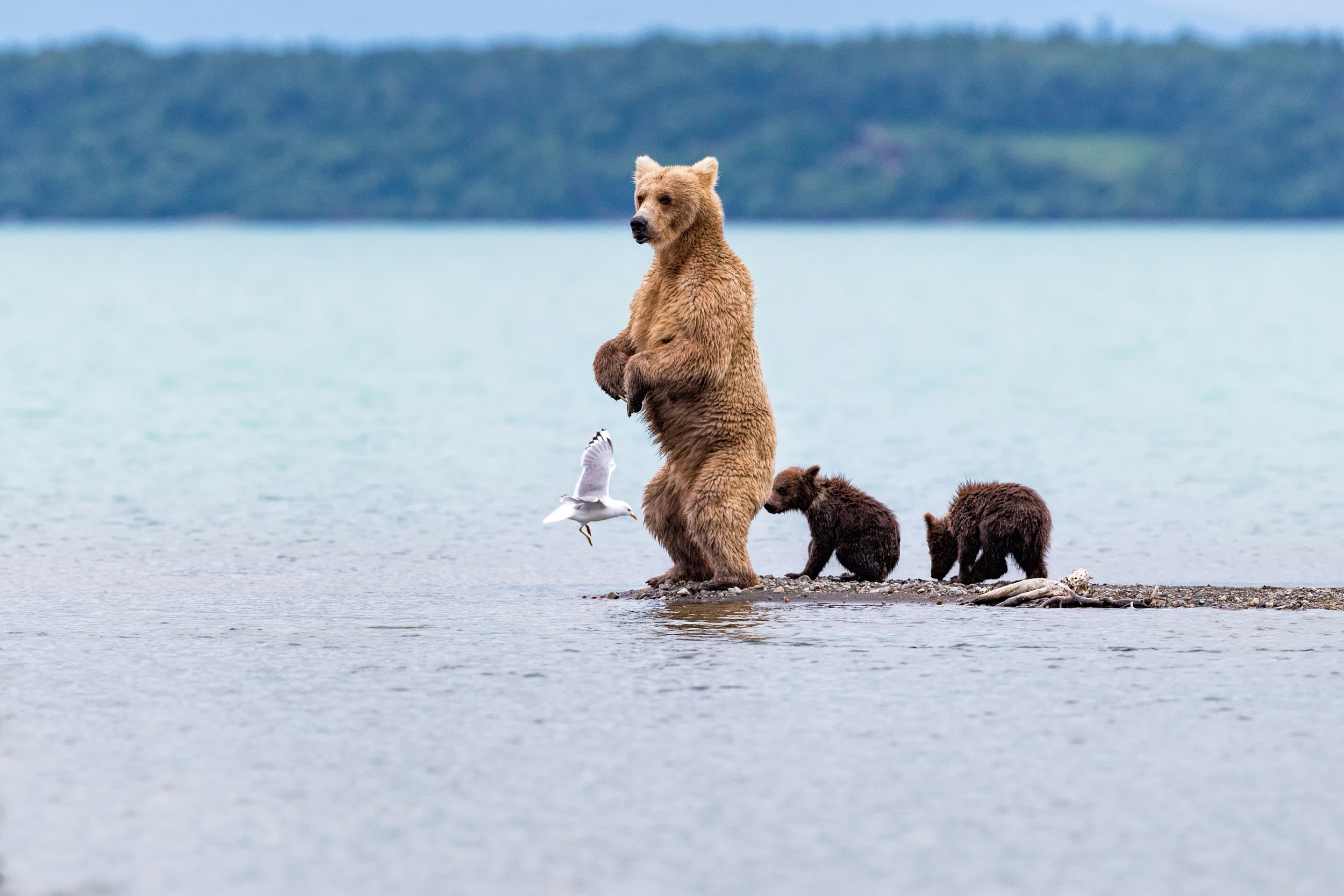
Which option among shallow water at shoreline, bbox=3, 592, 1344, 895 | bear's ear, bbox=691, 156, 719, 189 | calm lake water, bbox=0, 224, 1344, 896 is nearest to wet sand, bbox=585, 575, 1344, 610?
calm lake water, bbox=0, 224, 1344, 896

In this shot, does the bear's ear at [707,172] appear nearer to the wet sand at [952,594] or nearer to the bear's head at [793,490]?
the bear's head at [793,490]

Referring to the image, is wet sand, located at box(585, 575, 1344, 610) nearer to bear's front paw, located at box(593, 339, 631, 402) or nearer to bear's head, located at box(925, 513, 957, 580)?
bear's head, located at box(925, 513, 957, 580)

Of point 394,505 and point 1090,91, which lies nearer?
point 394,505

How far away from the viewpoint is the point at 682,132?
133000 mm

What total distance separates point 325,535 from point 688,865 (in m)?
7.28

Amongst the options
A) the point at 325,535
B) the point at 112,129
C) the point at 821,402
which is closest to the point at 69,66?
the point at 112,129

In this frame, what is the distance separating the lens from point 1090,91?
462 ft

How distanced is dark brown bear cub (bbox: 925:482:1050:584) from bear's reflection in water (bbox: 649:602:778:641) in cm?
141

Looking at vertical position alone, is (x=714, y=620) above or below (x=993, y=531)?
below

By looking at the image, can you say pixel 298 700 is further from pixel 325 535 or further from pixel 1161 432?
pixel 1161 432

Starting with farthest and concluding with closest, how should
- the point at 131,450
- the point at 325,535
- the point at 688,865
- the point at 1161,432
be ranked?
1. the point at 1161,432
2. the point at 131,450
3. the point at 325,535
4. the point at 688,865

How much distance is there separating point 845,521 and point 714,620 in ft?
4.92

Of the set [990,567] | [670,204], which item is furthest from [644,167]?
[990,567]

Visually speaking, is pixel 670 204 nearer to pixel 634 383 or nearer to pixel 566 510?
pixel 634 383
